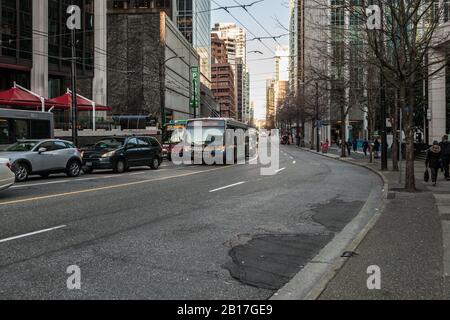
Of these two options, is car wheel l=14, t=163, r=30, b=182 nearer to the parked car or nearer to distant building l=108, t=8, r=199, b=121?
the parked car

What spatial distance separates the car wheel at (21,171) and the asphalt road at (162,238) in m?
2.46

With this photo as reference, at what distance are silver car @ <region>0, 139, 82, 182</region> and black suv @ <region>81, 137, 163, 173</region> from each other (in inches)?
57.1

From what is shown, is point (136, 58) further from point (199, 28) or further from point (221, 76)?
point (221, 76)

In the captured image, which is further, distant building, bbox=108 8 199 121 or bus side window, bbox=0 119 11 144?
distant building, bbox=108 8 199 121

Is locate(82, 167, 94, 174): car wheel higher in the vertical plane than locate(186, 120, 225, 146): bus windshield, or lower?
lower

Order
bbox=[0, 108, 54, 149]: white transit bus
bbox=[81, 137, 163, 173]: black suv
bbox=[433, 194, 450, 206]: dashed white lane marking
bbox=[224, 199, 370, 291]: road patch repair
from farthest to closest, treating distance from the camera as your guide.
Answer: bbox=[81, 137, 163, 173]: black suv < bbox=[0, 108, 54, 149]: white transit bus < bbox=[433, 194, 450, 206]: dashed white lane marking < bbox=[224, 199, 370, 291]: road patch repair

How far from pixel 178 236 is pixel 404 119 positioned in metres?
9.92

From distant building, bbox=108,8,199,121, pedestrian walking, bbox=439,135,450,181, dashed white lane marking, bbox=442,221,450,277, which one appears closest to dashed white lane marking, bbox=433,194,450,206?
dashed white lane marking, bbox=442,221,450,277

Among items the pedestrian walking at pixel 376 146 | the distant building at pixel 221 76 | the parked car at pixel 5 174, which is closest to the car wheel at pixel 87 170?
the parked car at pixel 5 174

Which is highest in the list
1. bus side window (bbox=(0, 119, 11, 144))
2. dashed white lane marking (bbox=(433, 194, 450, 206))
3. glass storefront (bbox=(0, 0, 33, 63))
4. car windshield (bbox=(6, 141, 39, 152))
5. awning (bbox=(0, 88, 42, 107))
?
glass storefront (bbox=(0, 0, 33, 63))

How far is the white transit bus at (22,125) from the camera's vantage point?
21.4 metres

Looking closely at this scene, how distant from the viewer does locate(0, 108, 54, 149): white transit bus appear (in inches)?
842

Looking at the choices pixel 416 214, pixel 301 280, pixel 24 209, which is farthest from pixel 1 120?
pixel 301 280
